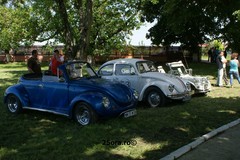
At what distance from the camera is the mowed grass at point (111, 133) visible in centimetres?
626

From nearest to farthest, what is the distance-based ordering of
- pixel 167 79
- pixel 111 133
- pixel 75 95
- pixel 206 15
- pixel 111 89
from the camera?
pixel 111 133 < pixel 111 89 < pixel 75 95 < pixel 167 79 < pixel 206 15

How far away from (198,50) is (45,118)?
32668 millimetres

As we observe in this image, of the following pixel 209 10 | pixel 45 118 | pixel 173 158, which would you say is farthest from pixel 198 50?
pixel 173 158

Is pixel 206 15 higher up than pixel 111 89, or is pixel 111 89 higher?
pixel 206 15

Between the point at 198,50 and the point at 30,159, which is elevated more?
the point at 198,50

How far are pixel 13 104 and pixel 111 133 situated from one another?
4.00m

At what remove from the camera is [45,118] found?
9406 mm

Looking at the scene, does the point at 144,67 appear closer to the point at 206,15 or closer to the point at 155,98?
the point at 155,98

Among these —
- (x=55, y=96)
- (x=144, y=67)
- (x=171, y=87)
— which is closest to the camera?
(x=55, y=96)

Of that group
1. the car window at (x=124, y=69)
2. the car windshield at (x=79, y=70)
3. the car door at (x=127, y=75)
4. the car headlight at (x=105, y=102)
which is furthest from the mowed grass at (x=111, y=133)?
the car window at (x=124, y=69)

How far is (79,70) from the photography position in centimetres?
942

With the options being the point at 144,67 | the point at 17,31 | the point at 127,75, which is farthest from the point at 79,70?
the point at 17,31

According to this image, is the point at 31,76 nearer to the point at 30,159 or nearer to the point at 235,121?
the point at 30,159

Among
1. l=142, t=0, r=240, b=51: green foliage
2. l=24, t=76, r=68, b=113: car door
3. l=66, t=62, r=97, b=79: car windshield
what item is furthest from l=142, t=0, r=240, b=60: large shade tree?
l=24, t=76, r=68, b=113: car door
